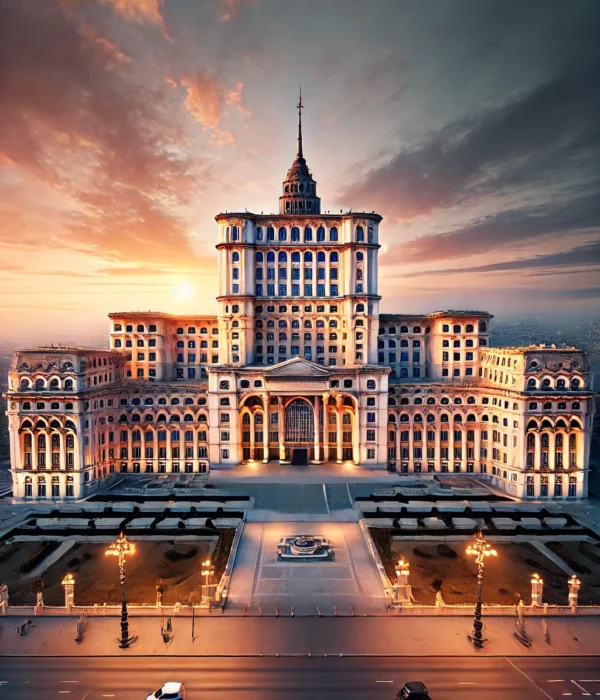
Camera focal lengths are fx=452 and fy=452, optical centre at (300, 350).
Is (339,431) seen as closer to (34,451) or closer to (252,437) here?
(252,437)

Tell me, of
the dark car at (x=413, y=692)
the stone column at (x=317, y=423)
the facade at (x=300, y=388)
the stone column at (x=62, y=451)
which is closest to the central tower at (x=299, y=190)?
the facade at (x=300, y=388)

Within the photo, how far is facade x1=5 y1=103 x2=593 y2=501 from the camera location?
64125 mm

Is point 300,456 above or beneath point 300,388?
beneath

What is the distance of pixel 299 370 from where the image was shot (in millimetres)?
70750

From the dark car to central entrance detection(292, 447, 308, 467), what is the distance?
46.2 meters

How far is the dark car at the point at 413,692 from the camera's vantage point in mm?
25188

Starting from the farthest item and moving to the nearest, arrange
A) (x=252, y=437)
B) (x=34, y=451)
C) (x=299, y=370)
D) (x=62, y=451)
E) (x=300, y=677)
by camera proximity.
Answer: (x=252, y=437) → (x=299, y=370) → (x=62, y=451) → (x=34, y=451) → (x=300, y=677)

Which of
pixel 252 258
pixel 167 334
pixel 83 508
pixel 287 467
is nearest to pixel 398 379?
pixel 287 467

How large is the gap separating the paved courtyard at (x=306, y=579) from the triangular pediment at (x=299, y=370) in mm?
25733

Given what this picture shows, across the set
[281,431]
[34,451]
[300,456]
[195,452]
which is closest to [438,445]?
[300,456]

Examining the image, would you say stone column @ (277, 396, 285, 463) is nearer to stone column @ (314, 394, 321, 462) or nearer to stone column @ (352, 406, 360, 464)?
stone column @ (314, 394, 321, 462)

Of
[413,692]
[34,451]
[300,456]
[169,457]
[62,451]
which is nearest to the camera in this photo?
[413,692]

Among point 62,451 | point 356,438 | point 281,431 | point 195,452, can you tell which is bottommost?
point 195,452

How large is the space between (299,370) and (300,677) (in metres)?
45.7
